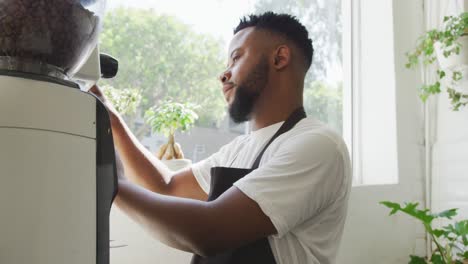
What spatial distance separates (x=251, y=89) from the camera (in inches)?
46.5

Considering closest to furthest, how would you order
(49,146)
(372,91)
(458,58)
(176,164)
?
(49,146), (176,164), (458,58), (372,91)

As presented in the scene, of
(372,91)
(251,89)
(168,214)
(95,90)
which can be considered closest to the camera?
(168,214)

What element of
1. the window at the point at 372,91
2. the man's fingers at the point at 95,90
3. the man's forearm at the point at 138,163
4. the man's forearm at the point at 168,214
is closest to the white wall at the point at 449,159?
the window at the point at 372,91

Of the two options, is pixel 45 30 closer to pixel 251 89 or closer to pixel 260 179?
pixel 260 179

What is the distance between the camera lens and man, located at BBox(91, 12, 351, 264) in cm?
88

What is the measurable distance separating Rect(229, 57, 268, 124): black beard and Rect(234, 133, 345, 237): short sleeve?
0.22 metres

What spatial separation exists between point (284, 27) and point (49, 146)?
2.91 feet

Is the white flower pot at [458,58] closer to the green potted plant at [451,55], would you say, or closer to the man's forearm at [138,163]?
the green potted plant at [451,55]

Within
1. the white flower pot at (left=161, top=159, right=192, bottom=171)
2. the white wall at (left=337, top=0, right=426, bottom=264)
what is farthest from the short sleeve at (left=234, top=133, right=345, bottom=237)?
the white wall at (left=337, top=0, right=426, bottom=264)

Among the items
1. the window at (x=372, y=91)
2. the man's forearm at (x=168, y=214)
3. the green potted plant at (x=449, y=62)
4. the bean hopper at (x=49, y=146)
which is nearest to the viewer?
the bean hopper at (x=49, y=146)

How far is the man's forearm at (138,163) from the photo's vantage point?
116 centimetres

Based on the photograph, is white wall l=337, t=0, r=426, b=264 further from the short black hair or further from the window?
the short black hair

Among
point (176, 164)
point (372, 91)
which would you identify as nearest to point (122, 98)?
point (176, 164)

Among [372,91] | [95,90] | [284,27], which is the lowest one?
[95,90]
